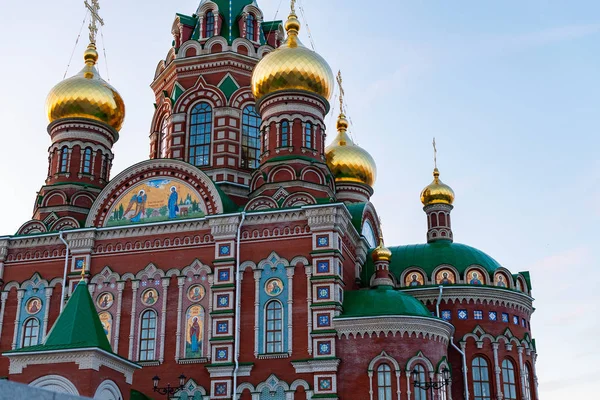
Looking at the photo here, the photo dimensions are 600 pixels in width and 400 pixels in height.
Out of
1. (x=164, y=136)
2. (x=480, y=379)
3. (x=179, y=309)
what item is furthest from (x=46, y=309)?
(x=480, y=379)

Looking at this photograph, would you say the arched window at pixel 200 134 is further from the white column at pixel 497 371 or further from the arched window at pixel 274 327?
the white column at pixel 497 371

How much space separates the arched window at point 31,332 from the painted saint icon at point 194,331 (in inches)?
159

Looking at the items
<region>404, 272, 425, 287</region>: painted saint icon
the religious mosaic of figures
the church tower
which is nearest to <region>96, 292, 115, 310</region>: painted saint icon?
the religious mosaic of figures

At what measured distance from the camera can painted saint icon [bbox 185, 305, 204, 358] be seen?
18109mm

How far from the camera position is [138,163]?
19922mm

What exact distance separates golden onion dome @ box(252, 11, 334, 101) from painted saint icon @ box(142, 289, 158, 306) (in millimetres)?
6018

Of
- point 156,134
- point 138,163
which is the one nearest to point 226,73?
point 156,134

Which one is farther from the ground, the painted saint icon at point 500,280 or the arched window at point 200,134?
the arched window at point 200,134

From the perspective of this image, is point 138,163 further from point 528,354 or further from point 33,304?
point 528,354

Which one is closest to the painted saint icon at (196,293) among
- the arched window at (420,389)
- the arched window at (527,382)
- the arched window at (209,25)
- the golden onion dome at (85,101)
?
the arched window at (420,389)

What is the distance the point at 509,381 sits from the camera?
65.3 feet

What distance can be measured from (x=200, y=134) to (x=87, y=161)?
10.8 feet

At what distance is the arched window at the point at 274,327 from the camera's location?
695 inches

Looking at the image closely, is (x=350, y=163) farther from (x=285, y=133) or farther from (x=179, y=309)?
(x=179, y=309)
